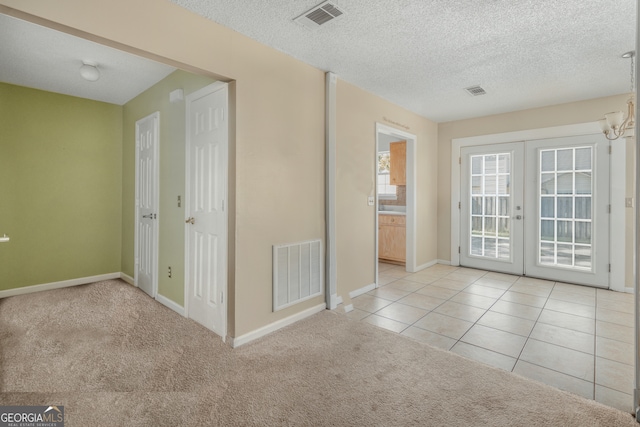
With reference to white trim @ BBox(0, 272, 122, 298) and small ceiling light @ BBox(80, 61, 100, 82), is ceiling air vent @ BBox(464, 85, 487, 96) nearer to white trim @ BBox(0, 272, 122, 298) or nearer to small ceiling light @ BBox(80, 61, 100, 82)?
small ceiling light @ BBox(80, 61, 100, 82)

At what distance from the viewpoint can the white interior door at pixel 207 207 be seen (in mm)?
2680

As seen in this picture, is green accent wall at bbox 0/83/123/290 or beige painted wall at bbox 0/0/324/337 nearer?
beige painted wall at bbox 0/0/324/337

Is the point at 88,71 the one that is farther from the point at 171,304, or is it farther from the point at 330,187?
the point at 330,187

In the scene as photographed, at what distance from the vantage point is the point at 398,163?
5586 millimetres

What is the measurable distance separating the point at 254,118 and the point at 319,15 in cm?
96

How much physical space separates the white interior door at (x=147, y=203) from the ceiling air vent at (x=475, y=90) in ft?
12.7

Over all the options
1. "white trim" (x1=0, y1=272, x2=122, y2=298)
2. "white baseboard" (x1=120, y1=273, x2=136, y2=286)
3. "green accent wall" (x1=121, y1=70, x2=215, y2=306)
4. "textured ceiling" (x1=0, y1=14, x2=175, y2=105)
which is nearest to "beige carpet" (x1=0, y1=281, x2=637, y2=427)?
"green accent wall" (x1=121, y1=70, x2=215, y2=306)

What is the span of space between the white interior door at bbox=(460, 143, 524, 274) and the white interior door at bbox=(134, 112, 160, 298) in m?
4.88

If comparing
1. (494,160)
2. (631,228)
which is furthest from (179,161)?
(631,228)

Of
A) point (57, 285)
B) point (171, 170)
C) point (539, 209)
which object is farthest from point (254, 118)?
point (539, 209)

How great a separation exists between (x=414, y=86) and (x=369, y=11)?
5.70ft

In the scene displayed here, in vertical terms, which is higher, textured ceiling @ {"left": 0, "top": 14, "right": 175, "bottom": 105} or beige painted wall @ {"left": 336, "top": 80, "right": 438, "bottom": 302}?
textured ceiling @ {"left": 0, "top": 14, "right": 175, "bottom": 105}

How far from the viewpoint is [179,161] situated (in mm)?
3275

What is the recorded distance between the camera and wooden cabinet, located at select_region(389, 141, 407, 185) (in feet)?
17.9
